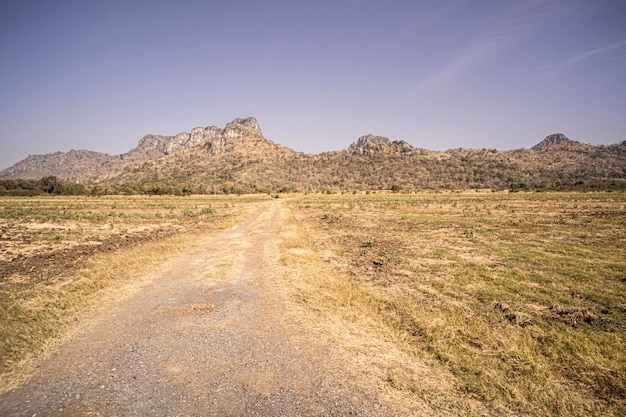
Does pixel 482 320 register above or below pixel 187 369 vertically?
below

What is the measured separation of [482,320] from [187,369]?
730 centimetres

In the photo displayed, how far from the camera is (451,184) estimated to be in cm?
14538

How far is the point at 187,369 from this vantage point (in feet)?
16.9

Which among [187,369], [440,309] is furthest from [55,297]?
[440,309]

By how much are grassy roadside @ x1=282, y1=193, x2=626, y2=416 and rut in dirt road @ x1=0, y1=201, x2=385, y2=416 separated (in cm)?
115

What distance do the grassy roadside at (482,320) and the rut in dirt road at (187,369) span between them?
1.15 m

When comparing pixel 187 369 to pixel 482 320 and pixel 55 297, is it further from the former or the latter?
pixel 482 320

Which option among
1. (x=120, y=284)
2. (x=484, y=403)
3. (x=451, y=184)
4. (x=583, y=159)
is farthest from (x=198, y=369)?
(x=583, y=159)

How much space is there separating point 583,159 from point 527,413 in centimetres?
24334

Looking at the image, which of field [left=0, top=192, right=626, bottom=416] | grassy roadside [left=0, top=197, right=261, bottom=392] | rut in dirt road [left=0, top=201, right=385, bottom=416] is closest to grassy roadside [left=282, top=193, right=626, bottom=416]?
field [left=0, top=192, right=626, bottom=416]

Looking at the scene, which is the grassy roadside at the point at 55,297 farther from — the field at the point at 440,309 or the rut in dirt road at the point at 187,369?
the rut in dirt road at the point at 187,369

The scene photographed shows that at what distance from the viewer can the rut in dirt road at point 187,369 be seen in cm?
421

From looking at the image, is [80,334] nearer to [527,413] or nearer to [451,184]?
[527,413]

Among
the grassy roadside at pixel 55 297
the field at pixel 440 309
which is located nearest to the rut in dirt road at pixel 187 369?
the grassy roadside at pixel 55 297
